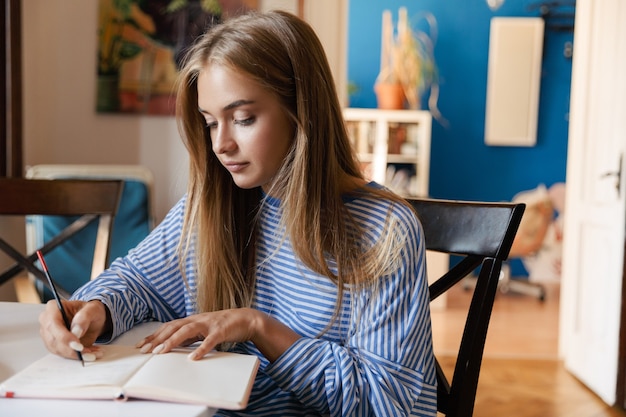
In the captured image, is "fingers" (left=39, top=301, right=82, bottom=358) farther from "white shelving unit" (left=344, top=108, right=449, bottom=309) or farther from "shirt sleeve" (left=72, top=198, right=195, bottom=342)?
"white shelving unit" (left=344, top=108, right=449, bottom=309)

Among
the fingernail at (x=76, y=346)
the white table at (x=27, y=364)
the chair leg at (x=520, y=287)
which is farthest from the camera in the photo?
the chair leg at (x=520, y=287)

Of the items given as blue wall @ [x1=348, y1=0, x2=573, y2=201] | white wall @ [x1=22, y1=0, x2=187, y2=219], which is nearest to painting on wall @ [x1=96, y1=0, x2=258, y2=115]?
white wall @ [x1=22, y1=0, x2=187, y2=219]

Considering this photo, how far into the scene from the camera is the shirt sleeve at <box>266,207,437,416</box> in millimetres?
941

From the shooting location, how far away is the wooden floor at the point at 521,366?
9.27 ft

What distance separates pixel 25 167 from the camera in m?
2.94

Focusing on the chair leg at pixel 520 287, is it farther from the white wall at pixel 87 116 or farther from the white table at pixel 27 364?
the white table at pixel 27 364

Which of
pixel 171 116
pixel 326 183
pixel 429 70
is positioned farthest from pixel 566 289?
pixel 429 70

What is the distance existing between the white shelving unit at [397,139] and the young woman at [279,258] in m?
4.72

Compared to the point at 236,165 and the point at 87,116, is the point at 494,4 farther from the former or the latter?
the point at 236,165

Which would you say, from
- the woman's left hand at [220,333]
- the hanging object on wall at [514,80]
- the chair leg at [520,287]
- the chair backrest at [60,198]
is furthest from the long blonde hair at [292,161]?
the hanging object on wall at [514,80]

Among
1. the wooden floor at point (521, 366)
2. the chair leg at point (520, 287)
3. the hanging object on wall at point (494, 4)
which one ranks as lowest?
the chair leg at point (520, 287)

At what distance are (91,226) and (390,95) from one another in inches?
150

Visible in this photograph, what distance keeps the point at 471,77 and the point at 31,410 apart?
6.01 metres

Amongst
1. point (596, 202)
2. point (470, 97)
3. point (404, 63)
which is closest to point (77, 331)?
point (596, 202)
